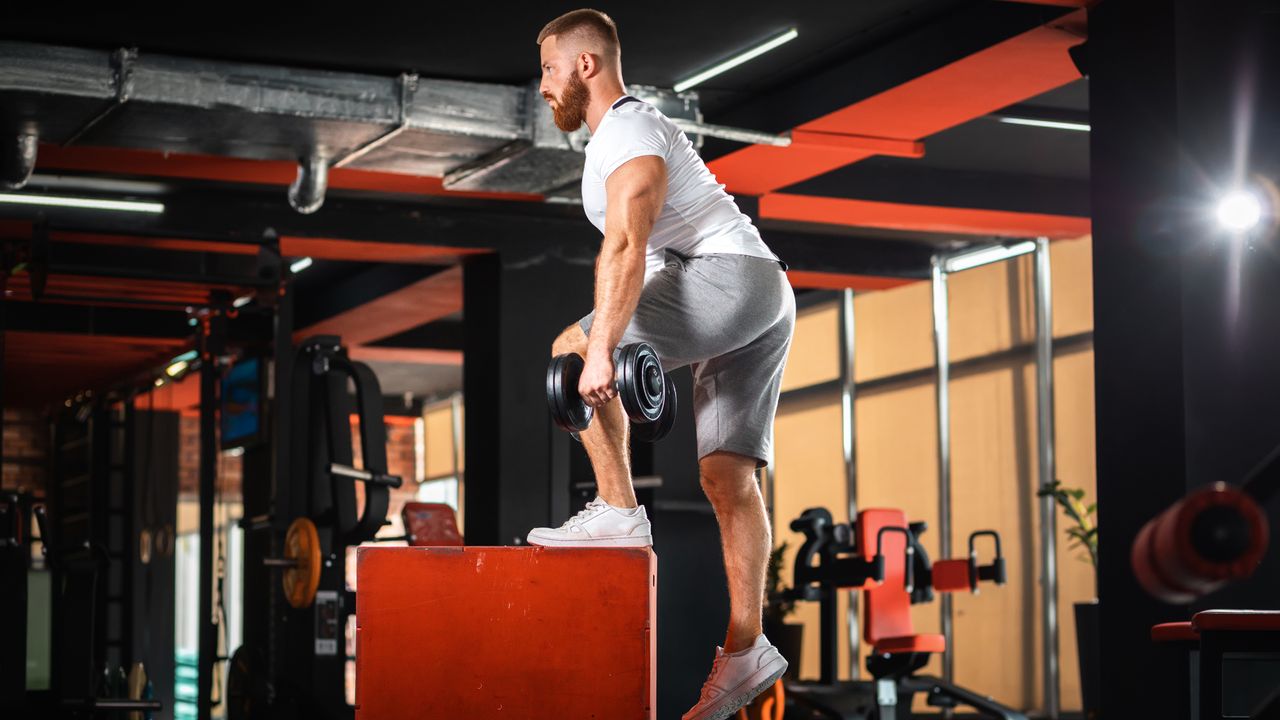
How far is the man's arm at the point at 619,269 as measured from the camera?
287cm

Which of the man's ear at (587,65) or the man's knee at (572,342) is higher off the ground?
the man's ear at (587,65)

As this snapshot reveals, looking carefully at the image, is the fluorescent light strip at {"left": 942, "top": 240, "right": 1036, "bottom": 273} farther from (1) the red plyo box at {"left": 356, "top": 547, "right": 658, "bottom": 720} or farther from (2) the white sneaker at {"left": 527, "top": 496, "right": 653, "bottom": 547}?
(1) the red plyo box at {"left": 356, "top": 547, "right": 658, "bottom": 720}

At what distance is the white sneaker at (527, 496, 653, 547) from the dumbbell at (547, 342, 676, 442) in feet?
0.58

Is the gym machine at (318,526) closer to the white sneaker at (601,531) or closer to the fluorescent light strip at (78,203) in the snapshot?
the fluorescent light strip at (78,203)

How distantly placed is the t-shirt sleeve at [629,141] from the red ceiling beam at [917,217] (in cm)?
506

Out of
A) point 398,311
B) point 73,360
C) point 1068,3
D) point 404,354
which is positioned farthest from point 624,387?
point 73,360

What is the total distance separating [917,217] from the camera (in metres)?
8.52

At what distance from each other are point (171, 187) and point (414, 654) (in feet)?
18.7

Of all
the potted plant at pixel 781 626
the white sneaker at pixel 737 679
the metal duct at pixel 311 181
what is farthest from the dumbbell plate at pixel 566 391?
the potted plant at pixel 781 626

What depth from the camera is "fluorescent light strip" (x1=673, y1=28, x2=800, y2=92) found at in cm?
607

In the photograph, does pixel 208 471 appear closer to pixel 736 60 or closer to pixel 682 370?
pixel 682 370

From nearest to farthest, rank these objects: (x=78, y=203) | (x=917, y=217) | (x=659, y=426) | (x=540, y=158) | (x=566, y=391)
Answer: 1. (x=566, y=391)
2. (x=659, y=426)
3. (x=540, y=158)
4. (x=78, y=203)
5. (x=917, y=217)

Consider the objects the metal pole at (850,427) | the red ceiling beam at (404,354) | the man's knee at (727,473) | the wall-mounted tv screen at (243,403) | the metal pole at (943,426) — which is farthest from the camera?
the red ceiling beam at (404,354)

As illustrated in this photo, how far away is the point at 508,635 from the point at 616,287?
0.68m
